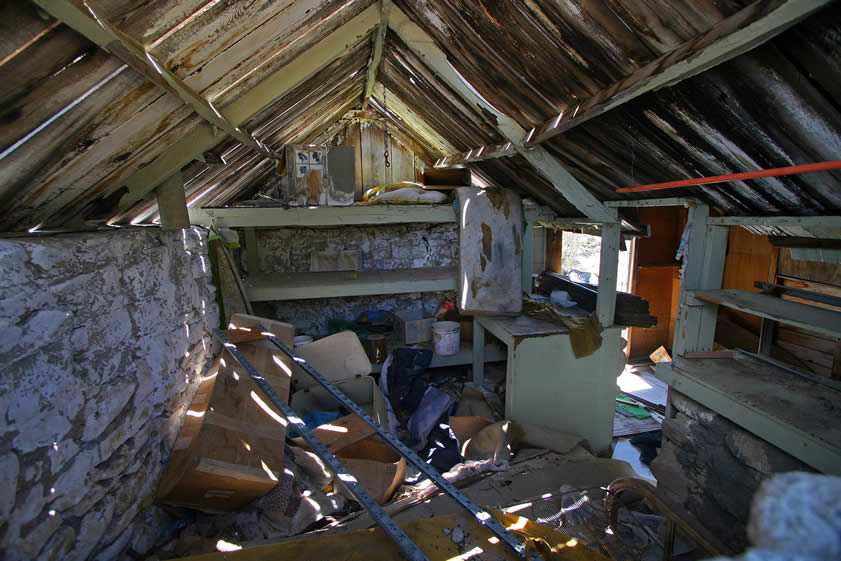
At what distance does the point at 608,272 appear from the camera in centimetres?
474

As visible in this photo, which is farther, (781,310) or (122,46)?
(781,310)

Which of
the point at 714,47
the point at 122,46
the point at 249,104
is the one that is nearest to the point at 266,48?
the point at 249,104

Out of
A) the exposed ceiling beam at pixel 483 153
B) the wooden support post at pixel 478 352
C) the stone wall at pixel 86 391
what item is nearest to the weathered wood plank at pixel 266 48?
the stone wall at pixel 86 391

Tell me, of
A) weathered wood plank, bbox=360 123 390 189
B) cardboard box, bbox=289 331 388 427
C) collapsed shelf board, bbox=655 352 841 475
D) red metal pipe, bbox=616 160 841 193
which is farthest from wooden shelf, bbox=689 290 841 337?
weathered wood plank, bbox=360 123 390 189

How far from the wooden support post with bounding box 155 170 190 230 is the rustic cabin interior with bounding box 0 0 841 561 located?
0.02 metres

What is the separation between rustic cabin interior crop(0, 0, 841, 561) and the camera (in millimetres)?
1650

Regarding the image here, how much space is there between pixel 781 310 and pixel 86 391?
14.0 feet

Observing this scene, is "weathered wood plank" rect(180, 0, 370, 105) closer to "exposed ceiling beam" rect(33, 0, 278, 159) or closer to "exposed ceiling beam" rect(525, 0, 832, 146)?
"exposed ceiling beam" rect(33, 0, 278, 159)

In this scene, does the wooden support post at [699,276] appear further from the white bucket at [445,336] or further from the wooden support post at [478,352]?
the white bucket at [445,336]

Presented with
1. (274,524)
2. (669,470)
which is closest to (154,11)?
(274,524)

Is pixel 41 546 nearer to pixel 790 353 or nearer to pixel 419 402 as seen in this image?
pixel 419 402

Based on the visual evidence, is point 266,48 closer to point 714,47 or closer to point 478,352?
point 714,47

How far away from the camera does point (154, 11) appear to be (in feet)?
5.12

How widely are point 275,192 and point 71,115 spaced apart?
5.45 m
